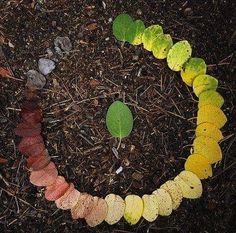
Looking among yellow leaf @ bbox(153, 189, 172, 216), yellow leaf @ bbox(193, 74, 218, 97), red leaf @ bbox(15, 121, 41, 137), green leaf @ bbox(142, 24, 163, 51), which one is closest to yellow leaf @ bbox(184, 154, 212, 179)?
yellow leaf @ bbox(153, 189, 172, 216)

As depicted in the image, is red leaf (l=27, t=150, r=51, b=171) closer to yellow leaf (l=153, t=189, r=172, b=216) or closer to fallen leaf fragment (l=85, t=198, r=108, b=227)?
fallen leaf fragment (l=85, t=198, r=108, b=227)

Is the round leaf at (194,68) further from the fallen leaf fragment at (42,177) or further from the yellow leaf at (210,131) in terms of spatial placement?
the fallen leaf fragment at (42,177)

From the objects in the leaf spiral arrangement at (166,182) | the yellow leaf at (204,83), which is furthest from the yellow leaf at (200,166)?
the yellow leaf at (204,83)

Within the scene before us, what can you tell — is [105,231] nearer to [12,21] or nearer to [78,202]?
[78,202]

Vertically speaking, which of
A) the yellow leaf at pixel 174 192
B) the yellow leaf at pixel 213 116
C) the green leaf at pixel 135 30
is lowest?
the yellow leaf at pixel 174 192

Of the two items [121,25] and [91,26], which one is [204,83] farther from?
[91,26]

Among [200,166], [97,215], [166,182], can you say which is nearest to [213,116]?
[200,166]
